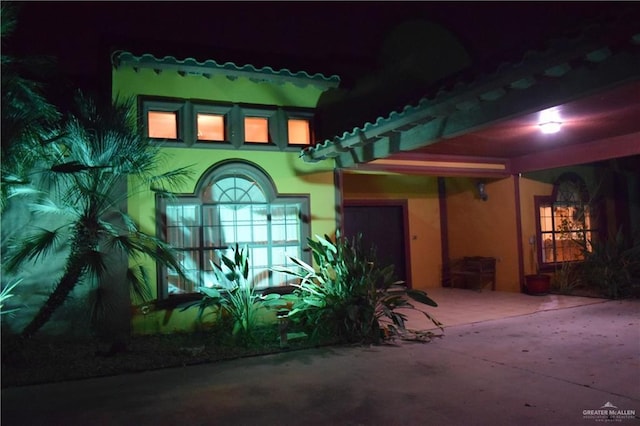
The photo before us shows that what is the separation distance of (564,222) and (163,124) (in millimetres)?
9064

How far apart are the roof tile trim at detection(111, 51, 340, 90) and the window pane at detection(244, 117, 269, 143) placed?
2.25 feet

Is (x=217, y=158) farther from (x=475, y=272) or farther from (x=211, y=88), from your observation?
(x=475, y=272)

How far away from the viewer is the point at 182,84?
26.8ft

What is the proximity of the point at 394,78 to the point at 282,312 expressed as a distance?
6420 mm

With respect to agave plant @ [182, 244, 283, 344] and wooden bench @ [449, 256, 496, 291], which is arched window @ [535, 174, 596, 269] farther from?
agave plant @ [182, 244, 283, 344]

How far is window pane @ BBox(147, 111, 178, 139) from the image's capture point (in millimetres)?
8047

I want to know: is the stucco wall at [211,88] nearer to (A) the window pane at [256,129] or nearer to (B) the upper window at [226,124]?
(B) the upper window at [226,124]

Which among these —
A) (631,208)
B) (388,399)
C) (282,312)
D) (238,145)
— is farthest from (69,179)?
(631,208)

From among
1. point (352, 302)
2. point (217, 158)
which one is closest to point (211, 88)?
point (217, 158)

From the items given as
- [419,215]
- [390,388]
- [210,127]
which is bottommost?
[390,388]

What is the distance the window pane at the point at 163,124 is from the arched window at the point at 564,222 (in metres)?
7.97

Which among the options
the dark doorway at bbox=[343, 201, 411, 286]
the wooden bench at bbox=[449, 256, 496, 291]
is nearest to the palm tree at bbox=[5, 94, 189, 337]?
the dark doorway at bbox=[343, 201, 411, 286]

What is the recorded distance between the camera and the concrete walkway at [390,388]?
13.7 ft

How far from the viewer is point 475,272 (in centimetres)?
1138
